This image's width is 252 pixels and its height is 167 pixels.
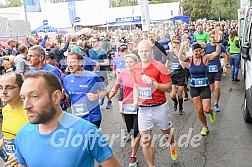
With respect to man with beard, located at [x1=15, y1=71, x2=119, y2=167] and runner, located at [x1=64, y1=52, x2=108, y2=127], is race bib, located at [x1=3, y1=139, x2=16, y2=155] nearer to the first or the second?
man with beard, located at [x1=15, y1=71, x2=119, y2=167]

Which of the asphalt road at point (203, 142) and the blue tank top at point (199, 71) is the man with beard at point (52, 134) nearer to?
the asphalt road at point (203, 142)

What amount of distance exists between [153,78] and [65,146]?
2.27m

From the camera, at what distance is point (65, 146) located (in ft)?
6.56

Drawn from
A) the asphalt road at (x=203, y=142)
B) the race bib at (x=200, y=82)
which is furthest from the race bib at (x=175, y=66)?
the race bib at (x=200, y=82)

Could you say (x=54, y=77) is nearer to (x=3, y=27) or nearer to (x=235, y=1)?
(x=3, y=27)

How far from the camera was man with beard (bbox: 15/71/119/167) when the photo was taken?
1952 mm

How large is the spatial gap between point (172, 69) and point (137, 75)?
333cm

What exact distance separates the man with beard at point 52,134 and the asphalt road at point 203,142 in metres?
2.83

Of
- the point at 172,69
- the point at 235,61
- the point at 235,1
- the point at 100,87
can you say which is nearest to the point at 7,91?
the point at 100,87

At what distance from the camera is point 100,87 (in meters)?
4.51

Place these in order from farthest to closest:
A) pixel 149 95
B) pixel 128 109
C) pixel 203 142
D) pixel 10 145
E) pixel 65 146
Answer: pixel 203 142 → pixel 128 109 → pixel 149 95 → pixel 10 145 → pixel 65 146

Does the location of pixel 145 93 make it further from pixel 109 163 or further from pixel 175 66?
pixel 175 66

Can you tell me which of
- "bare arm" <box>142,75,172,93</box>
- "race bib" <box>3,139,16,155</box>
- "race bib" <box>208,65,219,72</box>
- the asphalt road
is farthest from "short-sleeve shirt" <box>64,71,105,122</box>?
"race bib" <box>208,65,219,72</box>

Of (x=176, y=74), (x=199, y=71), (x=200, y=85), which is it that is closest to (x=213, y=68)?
(x=176, y=74)
